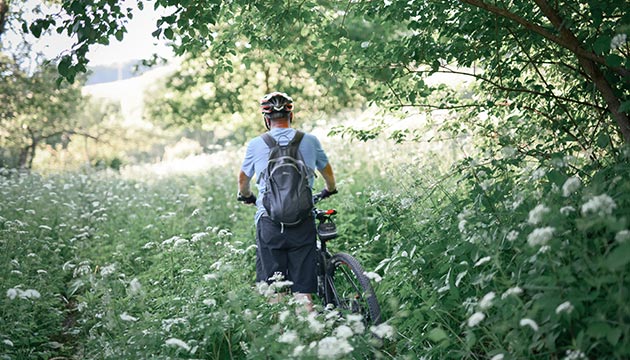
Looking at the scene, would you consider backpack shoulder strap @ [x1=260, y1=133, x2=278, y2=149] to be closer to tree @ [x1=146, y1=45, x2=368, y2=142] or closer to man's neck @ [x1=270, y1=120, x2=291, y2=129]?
man's neck @ [x1=270, y1=120, x2=291, y2=129]

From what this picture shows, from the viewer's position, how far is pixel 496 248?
3135 mm

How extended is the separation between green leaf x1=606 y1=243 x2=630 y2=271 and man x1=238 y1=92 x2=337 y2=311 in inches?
111

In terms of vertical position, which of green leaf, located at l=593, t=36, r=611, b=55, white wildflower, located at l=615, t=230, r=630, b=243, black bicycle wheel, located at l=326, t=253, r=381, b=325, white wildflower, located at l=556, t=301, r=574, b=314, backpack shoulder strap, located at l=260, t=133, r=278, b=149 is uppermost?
green leaf, located at l=593, t=36, r=611, b=55

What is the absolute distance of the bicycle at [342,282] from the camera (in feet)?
15.0

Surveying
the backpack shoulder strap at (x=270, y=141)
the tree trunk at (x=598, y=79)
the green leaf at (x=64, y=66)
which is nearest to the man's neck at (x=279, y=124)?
the backpack shoulder strap at (x=270, y=141)

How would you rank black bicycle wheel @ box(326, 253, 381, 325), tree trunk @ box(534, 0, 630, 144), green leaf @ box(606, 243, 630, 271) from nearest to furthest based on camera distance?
1. green leaf @ box(606, 243, 630, 271)
2. tree trunk @ box(534, 0, 630, 144)
3. black bicycle wheel @ box(326, 253, 381, 325)

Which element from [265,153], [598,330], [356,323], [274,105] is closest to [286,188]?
[265,153]

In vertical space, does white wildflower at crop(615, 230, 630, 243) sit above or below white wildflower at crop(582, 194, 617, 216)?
below

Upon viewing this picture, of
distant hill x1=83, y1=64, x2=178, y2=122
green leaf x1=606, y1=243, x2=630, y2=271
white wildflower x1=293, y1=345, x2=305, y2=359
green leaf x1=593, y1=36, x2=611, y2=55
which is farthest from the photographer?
distant hill x1=83, y1=64, x2=178, y2=122

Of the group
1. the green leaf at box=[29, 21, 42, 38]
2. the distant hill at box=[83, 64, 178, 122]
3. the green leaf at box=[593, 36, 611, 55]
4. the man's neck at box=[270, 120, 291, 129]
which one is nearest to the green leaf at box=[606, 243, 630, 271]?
the green leaf at box=[593, 36, 611, 55]

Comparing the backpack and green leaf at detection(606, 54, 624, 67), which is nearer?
green leaf at detection(606, 54, 624, 67)

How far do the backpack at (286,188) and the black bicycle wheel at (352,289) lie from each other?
21.3 inches

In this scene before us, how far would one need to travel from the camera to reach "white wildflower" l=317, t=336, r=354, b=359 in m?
2.79

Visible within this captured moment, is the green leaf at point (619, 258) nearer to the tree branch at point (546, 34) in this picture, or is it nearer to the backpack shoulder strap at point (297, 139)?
the tree branch at point (546, 34)
